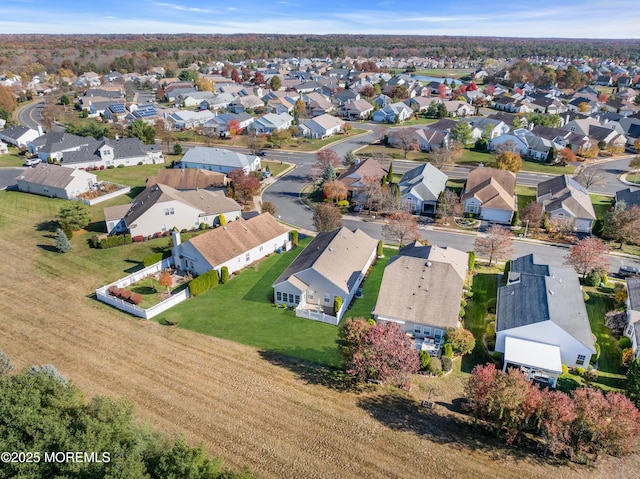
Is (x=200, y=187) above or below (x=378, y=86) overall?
below

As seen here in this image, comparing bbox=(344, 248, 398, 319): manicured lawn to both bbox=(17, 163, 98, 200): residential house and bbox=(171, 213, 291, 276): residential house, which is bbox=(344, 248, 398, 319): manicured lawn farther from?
bbox=(17, 163, 98, 200): residential house

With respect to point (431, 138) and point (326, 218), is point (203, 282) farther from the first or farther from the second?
point (431, 138)

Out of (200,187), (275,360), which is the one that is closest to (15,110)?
(200,187)

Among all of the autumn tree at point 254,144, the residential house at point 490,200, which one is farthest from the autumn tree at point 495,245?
the autumn tree at point 254,144

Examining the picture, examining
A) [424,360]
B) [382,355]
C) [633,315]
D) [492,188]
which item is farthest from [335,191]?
[633,315]

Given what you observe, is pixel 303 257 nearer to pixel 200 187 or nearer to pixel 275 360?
pixel 275 360

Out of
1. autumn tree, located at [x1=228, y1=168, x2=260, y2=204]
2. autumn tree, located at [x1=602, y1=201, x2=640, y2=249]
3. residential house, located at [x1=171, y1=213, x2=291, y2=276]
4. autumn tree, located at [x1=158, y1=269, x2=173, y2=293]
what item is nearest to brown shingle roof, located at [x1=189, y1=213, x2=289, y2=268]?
residential house, located at [x1=171, y1=213, x2=291, y2=276]

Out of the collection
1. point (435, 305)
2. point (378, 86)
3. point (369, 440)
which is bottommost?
point (369, 440)
